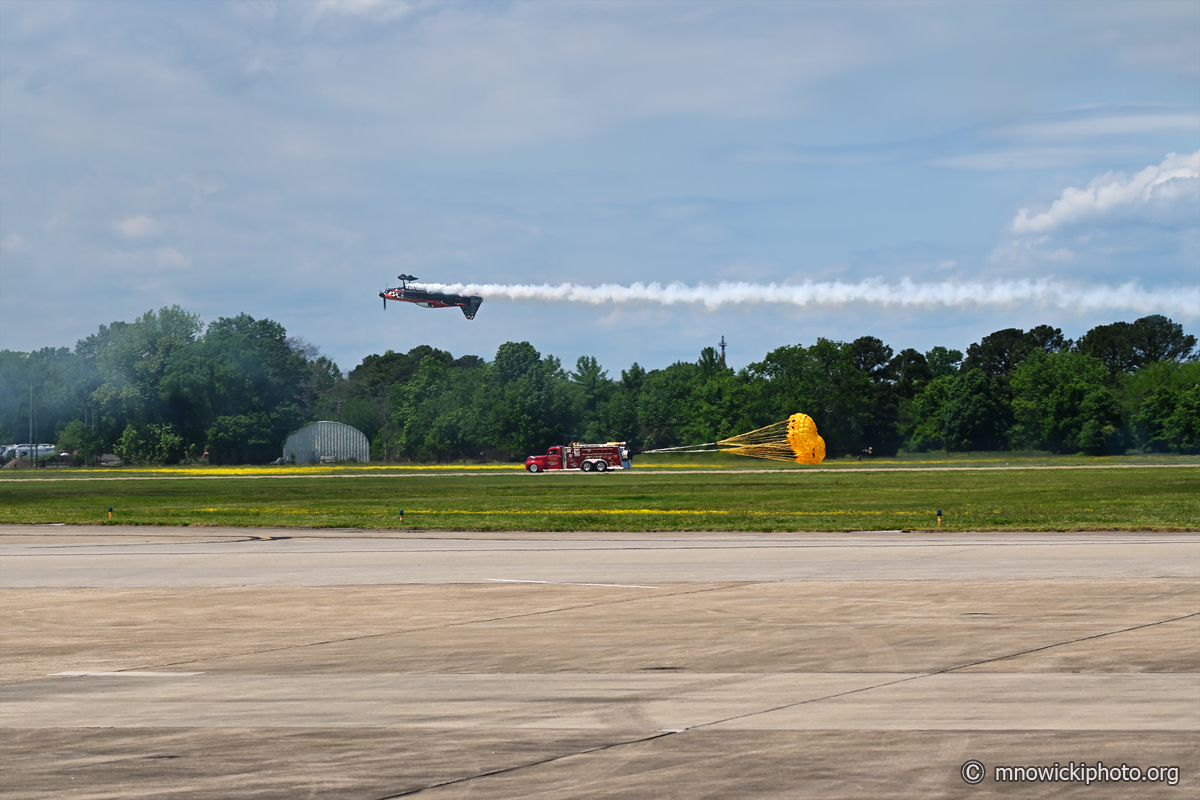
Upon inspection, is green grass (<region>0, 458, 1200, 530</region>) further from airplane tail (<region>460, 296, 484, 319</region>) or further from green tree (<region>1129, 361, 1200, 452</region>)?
green tree (<region>1129, 361, 1200, 452</region>)

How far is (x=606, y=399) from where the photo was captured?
147m

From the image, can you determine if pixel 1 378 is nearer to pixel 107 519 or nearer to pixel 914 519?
pixel 107 519

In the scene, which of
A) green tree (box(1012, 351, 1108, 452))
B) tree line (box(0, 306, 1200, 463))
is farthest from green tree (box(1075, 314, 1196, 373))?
green tree (box(1012, 351, 1108, 452))

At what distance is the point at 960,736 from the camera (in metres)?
8.60

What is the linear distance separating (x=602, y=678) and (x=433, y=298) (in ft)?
153

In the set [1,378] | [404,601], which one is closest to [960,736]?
[404,601]

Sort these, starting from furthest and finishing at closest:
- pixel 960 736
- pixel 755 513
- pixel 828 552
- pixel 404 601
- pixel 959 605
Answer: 1. pixel 755 513
2. pixel 828 552
3. pixel 404 601
4. pixel 959 605
5. pixel 960 736

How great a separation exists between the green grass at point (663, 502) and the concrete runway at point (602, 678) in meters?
10.6

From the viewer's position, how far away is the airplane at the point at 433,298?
55125mm

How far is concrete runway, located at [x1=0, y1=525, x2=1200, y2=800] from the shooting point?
785cm

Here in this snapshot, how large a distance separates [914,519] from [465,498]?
22.2 meters

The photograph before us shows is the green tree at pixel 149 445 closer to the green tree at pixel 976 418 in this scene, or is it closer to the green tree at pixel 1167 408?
the green tree at pixel 976 418

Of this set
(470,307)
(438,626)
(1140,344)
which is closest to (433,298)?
(470,307)

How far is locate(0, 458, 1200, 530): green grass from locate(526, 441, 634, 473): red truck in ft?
52.7
